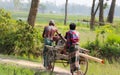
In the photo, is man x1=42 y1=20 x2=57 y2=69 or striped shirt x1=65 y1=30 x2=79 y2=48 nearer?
striped shirt x1=65 y1=30 x2=79 y2=48

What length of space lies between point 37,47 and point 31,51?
0.39 m

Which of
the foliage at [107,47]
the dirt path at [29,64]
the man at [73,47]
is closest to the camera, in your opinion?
the man at [73,47]

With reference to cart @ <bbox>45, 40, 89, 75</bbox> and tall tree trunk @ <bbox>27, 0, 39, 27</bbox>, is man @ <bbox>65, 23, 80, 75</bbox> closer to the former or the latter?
cart @ <bbox>45, 40, 89, 75</bbox>

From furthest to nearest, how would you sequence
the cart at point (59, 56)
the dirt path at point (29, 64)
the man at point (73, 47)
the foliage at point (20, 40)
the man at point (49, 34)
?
1. the foliage at point (20, 40)
2. the dirt path at point (29, 64)
3. the man at point (49, 34)
4. the cart at point (59, 56)
5. the man at point (73, 47)

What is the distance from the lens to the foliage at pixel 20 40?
18438 millimetres

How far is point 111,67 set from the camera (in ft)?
55.4

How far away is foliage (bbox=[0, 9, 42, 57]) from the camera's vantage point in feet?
60.5

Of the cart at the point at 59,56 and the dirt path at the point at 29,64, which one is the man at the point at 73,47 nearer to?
the cart at the point at 59,56

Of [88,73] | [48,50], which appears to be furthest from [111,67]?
[48,50]

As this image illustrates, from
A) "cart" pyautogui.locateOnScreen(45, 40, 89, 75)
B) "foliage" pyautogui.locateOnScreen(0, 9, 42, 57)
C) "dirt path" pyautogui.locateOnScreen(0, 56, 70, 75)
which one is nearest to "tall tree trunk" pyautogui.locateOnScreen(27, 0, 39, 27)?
"foliage" pyautogui.locateOnScreen(0, 9, 42, 57)

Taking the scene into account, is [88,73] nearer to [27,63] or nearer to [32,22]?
[27,63]

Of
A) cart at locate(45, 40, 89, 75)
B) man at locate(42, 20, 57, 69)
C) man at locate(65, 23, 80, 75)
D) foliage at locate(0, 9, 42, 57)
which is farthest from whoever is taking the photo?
foliage at locate(0, 9, 42, 57)

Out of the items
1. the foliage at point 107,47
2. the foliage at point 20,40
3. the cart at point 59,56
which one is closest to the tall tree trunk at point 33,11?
the foliage at point 20,40

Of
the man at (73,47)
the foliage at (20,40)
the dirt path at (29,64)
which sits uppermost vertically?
the man at (73,47)
